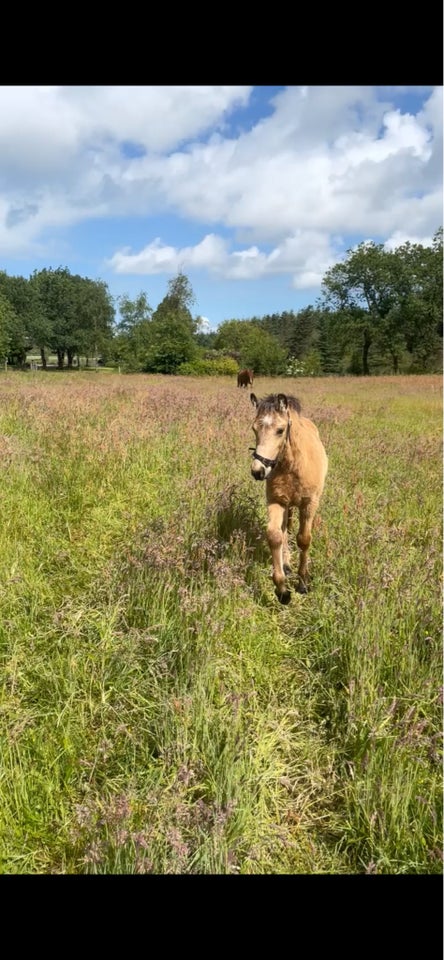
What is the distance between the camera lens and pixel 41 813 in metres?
1.92

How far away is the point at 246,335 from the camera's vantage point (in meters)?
72.9

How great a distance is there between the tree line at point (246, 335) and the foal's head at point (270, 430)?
131 ft

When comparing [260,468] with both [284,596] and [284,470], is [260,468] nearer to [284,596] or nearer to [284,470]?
[284,470]

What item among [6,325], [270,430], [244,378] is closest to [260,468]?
[270,430]

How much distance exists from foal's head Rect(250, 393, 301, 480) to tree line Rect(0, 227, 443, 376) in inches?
1567

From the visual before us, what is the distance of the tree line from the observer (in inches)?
1853

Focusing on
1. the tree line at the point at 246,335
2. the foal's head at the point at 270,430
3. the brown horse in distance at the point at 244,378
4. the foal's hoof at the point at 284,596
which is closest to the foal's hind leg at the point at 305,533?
the foal's hoof at the point at 284,596

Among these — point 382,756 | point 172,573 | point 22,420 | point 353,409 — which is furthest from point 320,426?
point 382,756

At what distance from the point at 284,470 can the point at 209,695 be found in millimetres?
2144

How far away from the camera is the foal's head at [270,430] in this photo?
11.5 ft

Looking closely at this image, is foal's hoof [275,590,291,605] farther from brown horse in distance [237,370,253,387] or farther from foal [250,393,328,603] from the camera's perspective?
brown horse in distance [237,370,253,387]

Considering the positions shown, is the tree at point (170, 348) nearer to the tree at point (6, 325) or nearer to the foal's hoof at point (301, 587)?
the tree at point (6, 325)

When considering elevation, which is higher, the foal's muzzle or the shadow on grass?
the foal's muzzle

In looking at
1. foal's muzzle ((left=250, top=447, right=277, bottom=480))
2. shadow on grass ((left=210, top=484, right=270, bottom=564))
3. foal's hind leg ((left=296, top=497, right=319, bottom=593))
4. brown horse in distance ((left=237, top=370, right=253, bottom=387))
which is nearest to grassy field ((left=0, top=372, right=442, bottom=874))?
shadow on grass ((left=210, top=484, right=270, bottom=564))
